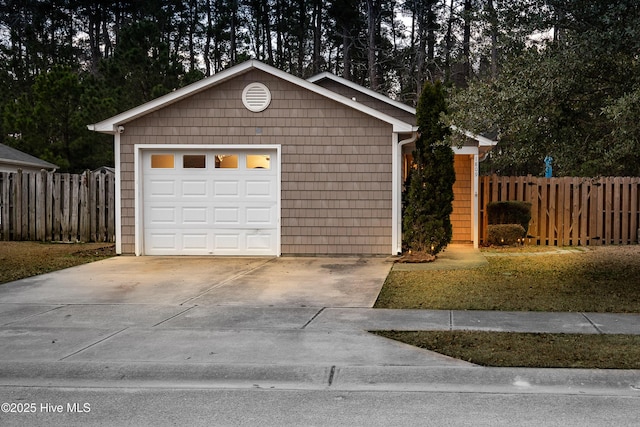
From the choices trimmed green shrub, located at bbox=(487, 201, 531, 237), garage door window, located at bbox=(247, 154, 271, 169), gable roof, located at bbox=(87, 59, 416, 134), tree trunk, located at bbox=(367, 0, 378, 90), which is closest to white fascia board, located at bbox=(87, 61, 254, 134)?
gable roof, located at bbox=(87, 59, 416, 134)

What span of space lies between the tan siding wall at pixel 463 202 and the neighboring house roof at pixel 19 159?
14562 mm

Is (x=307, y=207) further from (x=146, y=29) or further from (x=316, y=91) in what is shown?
(x=146, y=29)

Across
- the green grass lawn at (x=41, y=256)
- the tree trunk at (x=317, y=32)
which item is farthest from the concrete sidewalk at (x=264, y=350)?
the tree trunk at (x=317, y=32)

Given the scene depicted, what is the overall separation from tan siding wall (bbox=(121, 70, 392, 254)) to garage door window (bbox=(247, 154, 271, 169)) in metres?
0.34

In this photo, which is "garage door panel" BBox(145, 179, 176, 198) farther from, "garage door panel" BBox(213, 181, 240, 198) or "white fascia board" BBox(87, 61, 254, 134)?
"white fascia board" BBox(87, 61, 254, 134)

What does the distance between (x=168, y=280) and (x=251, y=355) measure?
4.75 meters

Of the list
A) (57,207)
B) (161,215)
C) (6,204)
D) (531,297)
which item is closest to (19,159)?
(6,204)

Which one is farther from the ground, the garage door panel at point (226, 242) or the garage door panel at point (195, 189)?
the garage door panel at point (195, 189)

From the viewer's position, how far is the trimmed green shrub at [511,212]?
14.8m

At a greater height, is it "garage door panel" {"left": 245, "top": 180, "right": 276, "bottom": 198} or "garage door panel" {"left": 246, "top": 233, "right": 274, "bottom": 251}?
"garage door panel" {"left": 245, "top": 180, "right": 276, "bottom": 198}

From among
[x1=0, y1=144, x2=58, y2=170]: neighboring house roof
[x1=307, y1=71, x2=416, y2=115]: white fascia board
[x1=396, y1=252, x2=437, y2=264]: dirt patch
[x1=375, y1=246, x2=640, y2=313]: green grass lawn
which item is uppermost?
[x1=307, y1=71, x2=416, y2=115]: white fascia board

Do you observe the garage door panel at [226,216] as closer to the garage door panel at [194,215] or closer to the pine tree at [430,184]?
the garage door panel at [194,215]

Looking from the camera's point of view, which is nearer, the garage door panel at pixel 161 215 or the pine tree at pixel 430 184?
the pine tree at pixel 430 184

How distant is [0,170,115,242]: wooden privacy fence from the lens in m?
15.7
